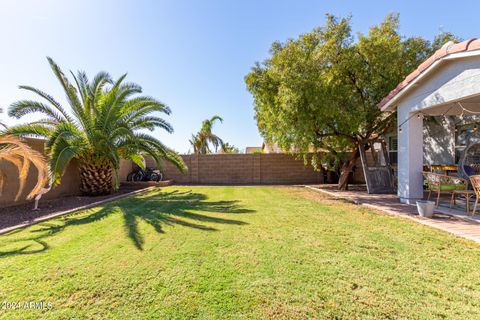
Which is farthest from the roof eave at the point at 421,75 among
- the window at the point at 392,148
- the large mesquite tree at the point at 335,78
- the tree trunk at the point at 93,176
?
the tree trunk at the point at 93,176

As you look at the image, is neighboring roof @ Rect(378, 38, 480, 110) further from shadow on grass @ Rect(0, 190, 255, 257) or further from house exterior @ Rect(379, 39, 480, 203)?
shadow on grass @ Rect(0, 190, 255, 257)

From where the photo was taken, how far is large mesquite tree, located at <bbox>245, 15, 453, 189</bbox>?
28.5 feet

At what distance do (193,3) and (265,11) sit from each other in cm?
335

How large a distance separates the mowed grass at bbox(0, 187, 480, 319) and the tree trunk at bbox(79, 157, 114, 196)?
461cm

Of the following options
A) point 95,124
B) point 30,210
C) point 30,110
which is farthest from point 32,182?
point 95,124

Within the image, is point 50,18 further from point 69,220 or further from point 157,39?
point 69,220

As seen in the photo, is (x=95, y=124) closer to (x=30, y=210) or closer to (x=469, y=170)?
(x=30, y=210)

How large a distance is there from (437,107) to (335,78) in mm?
3664

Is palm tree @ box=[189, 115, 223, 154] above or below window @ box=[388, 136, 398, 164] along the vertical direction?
above

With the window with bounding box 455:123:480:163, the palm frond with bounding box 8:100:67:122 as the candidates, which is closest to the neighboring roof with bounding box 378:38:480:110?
the window with bounding box 455:123:480:163

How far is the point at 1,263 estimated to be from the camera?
338 cm

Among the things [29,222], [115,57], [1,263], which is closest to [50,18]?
[115,57]

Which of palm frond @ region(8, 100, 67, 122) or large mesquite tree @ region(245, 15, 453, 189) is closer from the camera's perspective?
palm frond @ region(8, 100, 67, 122)

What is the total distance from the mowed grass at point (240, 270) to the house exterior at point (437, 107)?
10.2 ft
